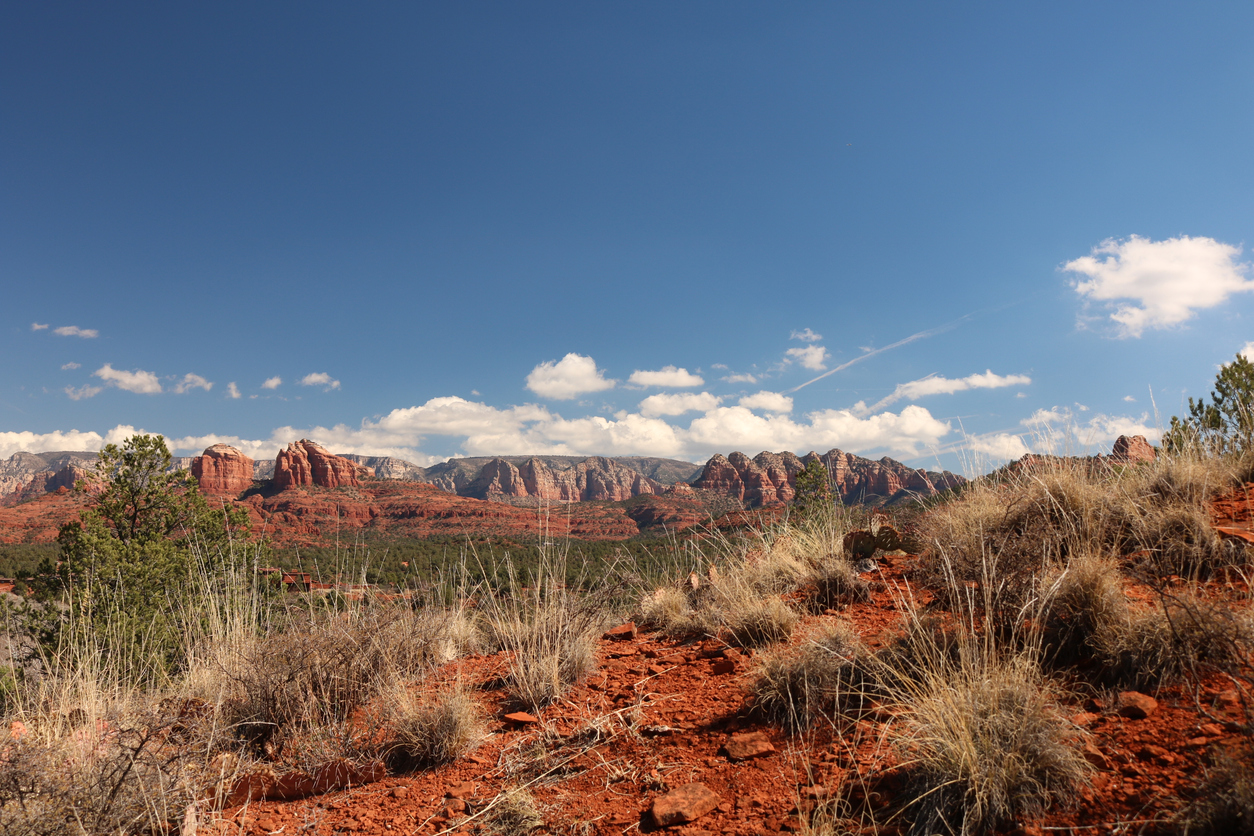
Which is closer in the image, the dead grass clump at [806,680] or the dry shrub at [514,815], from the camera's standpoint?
the dry shrub at [514,815]

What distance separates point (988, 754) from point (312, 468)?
13672cm

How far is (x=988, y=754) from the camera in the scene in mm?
2348

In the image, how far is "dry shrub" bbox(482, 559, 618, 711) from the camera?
4387 mm

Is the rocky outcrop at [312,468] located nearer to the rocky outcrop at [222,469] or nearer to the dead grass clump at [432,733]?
the rocky outcrop at [222,469]

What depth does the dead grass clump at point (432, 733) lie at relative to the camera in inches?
146

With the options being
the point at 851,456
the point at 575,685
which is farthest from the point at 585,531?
the point at 575,685

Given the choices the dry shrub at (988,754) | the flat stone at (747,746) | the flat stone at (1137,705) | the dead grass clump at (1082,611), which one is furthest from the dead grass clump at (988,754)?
the flat stone at (747,746)

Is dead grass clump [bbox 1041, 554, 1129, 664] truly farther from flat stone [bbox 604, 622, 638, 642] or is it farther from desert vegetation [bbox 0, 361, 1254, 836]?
flat stone [bbox 604, 622, 638, 642]

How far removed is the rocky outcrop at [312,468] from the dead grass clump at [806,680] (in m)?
121

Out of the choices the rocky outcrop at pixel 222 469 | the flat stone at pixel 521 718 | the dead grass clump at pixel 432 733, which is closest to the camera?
the dead grass clump at pixel 432 733

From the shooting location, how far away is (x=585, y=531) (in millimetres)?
76500

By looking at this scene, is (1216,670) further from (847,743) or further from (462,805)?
(462,805)

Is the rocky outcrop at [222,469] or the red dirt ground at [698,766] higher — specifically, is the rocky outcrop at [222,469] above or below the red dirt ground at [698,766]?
above


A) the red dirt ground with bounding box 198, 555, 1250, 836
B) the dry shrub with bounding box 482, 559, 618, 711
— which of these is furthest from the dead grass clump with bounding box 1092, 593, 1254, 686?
the dry shrub with bounding box 482, 559, 618, 711
